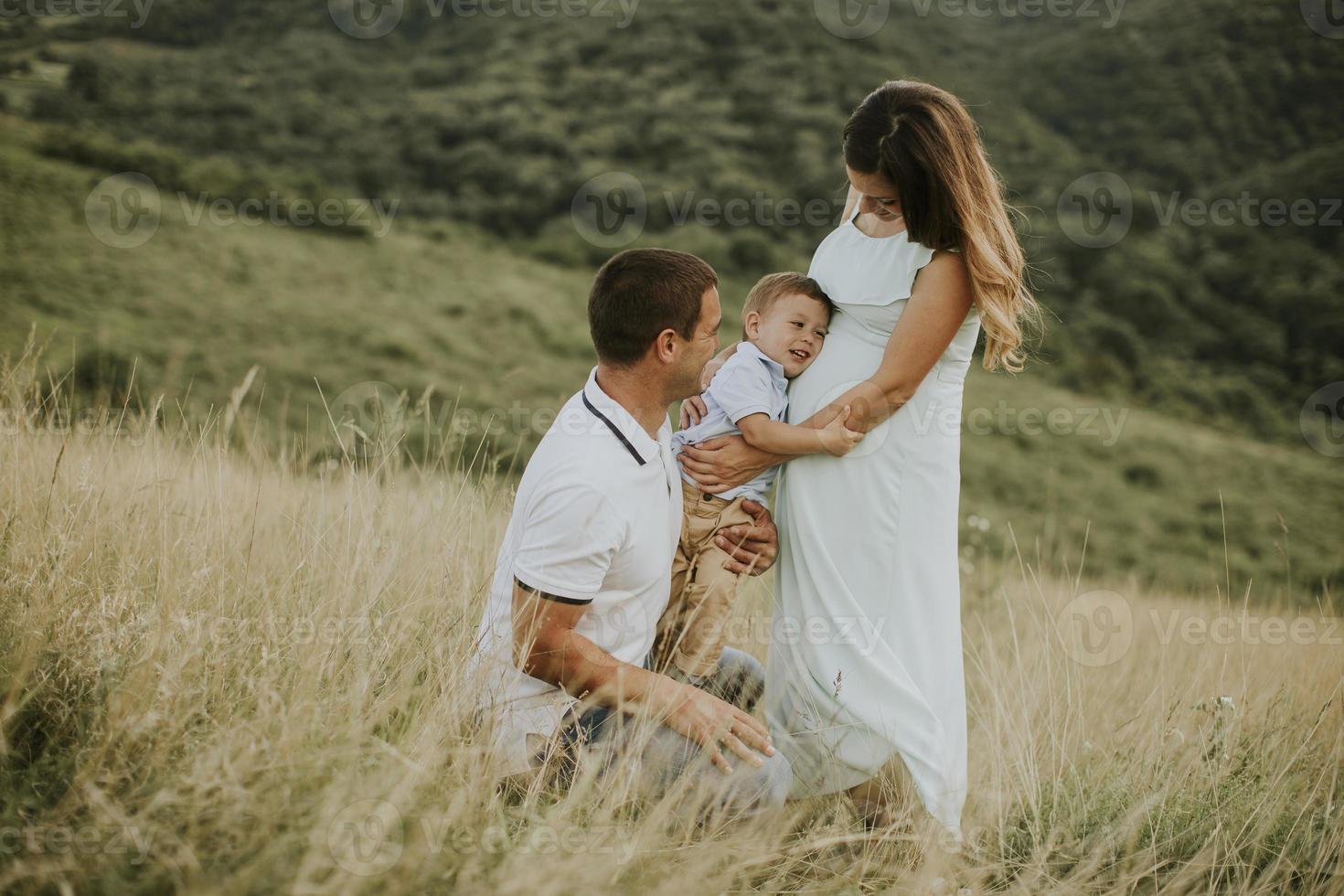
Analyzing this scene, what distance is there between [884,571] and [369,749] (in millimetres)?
1605

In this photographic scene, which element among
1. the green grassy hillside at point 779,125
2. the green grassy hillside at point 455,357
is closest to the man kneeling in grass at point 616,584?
the green grassy hillside at point 455,357

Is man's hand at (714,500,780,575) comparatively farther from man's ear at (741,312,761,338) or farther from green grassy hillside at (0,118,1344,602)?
green grassy hillside at (0,118,1344,602)

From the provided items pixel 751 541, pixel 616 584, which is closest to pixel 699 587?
pixel 751 541

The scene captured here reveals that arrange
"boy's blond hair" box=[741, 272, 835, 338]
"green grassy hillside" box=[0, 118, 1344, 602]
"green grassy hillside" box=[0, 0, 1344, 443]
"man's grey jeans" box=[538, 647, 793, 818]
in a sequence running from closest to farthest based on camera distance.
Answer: "man's grey jeans" box=[538, 647, 793, 818]
"boy's blond hair" box=[741, 272, 835, 338]
"green grassy hillside" box=[0, 118, 1344, 602]
"green grassy hillside" box=[0, 0, 1344, 443]

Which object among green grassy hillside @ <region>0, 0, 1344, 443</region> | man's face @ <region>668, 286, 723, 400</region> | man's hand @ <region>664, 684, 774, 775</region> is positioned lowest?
man's hand @ <region>664, 684, 774, 775</region>

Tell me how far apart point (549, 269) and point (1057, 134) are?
25.8 metres

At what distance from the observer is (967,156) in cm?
275

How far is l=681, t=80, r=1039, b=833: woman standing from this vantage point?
2.73m

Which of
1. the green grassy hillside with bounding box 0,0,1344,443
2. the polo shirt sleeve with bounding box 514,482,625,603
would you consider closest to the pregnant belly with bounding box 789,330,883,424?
the polo shirt sleeve with bounding box 514,482,625,603

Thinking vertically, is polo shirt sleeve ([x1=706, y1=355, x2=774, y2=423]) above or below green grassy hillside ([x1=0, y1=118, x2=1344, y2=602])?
above

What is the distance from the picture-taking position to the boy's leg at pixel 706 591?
2.92 m

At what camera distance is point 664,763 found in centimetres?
260

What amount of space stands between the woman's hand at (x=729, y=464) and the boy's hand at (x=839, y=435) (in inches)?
8.3

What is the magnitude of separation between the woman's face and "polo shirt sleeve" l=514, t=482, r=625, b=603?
1.30 metres
